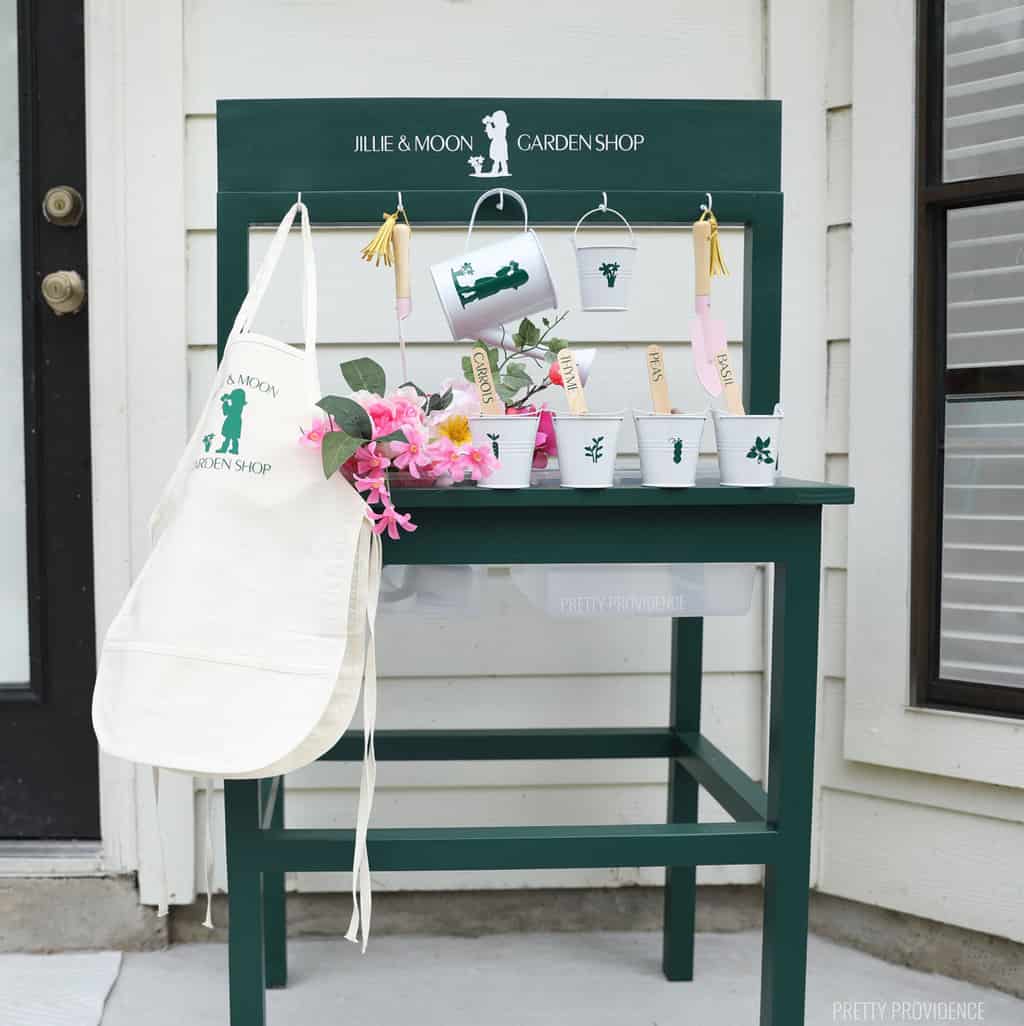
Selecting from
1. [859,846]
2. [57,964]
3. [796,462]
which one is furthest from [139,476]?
[859,846]

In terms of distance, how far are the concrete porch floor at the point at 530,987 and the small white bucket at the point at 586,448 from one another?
0.95m

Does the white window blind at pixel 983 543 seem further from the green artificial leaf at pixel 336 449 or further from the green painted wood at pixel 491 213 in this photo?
the green artificial leaf at pixel 336 449

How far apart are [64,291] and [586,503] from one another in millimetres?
1143

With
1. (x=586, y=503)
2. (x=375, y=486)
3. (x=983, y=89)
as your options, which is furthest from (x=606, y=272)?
(x=983, y=89)

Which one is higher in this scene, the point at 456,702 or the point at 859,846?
the point at 456,702

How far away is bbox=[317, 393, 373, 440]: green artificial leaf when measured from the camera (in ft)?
3.83

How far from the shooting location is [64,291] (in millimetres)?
1871

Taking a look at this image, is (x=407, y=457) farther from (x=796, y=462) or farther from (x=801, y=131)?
(x=801, y=131)

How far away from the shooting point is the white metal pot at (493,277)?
4.45 feet

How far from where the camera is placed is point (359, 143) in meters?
1.40

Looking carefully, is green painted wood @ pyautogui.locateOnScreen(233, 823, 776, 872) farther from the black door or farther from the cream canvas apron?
the black door

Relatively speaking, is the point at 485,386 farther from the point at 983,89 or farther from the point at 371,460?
the point at 983,89

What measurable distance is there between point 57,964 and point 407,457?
4.20 feet
